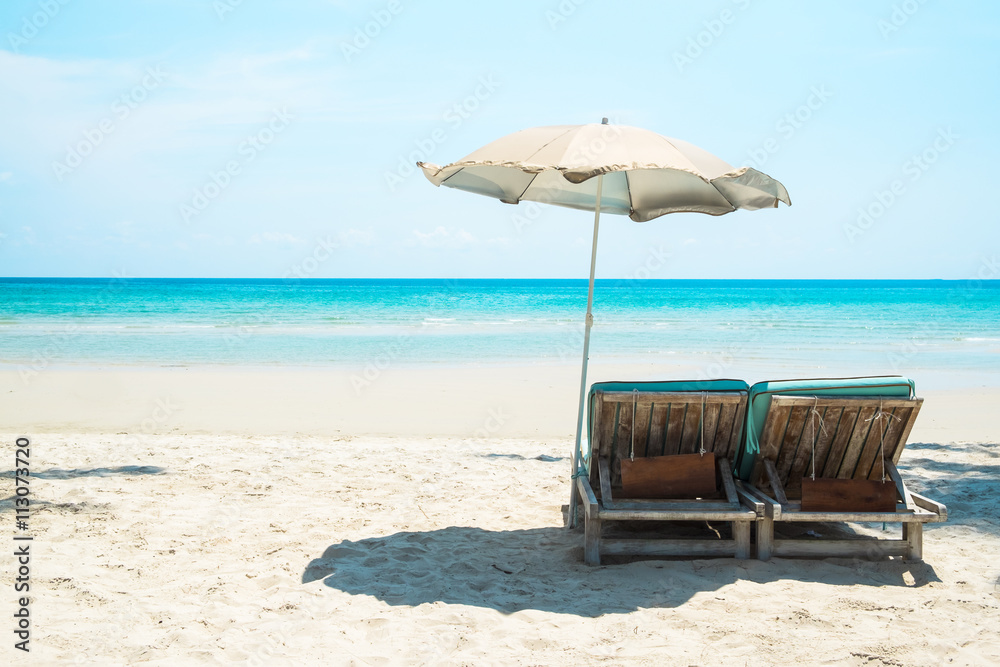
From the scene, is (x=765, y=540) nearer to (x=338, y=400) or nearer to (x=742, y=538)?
(x=742, y=538)

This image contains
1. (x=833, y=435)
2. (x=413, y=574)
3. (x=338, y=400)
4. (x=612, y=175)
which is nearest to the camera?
(x=413, y=574)

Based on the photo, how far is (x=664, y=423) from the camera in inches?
144

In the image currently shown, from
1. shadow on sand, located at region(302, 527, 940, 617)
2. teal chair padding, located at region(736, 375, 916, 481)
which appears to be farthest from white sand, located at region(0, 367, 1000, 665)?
teal chair padding, located at region(736, 375, 916, 481)

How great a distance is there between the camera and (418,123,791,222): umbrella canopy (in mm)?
3217

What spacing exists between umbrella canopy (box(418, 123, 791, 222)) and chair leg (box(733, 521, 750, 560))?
1.76 metres

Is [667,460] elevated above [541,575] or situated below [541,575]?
above

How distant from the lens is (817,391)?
140 inches

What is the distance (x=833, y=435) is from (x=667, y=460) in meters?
0.90

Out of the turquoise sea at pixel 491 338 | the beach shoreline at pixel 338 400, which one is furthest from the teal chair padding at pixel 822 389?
the turquoise sea at pixel 491 338

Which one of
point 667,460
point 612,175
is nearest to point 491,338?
point 612,175

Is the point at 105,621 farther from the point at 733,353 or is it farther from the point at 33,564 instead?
the point at 733,353

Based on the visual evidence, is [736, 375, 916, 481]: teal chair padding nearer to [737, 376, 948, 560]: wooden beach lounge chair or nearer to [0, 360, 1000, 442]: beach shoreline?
[737, 376, 948, 560]: wooden beach lounge chair

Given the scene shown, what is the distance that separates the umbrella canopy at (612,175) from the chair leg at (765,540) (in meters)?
1.78

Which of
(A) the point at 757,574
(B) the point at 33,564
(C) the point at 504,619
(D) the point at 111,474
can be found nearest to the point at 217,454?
(D) the point at 111,474
